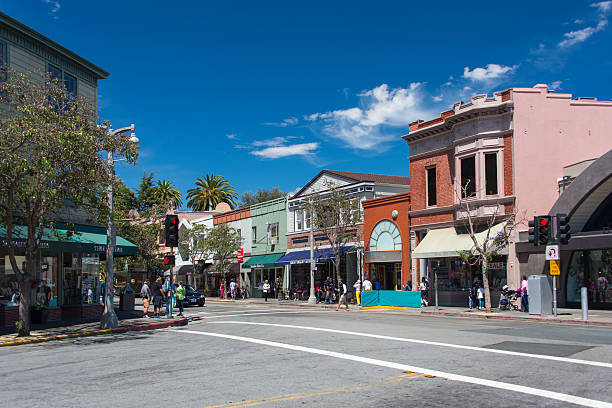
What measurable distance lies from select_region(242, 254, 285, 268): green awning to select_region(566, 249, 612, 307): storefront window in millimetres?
25433

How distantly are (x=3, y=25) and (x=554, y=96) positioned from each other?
85.7ft

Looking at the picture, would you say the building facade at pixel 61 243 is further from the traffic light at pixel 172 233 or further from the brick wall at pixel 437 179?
the brick wall at pixel 437 179

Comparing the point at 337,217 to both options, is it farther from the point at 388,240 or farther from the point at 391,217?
the point at 388,240

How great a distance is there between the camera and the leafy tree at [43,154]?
15.5 meters

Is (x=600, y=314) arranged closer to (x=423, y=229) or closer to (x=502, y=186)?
(x=502, y=186)

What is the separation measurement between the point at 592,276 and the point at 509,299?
390cm

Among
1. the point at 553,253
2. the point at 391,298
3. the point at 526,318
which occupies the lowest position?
the point at 391,298

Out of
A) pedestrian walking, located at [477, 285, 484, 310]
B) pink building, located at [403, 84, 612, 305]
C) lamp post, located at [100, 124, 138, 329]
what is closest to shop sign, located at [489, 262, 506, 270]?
pink building, located at [403, 84, 612, 305]

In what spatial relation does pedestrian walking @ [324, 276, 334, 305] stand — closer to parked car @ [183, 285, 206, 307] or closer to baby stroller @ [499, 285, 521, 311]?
parked car @ [183, 285, 206, 307]

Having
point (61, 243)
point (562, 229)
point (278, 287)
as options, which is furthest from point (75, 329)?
point (278, 287)

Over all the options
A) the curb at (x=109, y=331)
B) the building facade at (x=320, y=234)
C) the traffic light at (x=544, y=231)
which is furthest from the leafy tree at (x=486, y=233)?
the curb at (x=109, y=331)

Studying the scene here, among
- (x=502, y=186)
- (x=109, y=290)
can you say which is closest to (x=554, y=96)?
(x=502, y=186)

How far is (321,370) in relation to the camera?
1002 centimetres

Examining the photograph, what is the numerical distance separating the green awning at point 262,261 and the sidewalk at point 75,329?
2403cm
